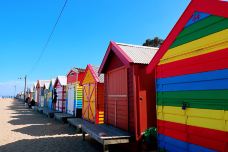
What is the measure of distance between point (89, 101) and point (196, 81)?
11111 millimetres

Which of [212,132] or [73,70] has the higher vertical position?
[73,70]

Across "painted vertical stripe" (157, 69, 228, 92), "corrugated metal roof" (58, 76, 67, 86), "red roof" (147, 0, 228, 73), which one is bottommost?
"painted vertical stripe" (157, 69, 228, 92)

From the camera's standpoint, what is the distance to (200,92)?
5.77m

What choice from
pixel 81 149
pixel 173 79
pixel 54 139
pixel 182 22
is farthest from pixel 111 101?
pixel 182 22

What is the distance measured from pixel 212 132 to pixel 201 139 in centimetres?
46

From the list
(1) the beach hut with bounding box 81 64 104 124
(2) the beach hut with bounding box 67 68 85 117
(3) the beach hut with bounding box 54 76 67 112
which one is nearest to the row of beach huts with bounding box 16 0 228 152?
(1) the beach hut with bounding box 81 64 104 124

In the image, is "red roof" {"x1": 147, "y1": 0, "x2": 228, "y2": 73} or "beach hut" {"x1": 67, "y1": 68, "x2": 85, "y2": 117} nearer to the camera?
"red roof" {"x1": 147, "y1": 0, "x2": 228, "y2": 73}

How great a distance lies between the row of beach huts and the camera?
17.2ft

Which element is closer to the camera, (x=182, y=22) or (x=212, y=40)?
(x=212, y=40)

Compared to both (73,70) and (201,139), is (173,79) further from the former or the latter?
(73,70)

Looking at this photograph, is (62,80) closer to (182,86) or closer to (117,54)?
(117,54)

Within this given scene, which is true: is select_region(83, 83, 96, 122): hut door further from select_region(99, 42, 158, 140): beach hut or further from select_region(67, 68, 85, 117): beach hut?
select_region(99, 42, 158, 140): beach hut

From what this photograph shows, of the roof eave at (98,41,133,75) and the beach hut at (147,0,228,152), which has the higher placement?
the roof eave at (98,41,133,75)

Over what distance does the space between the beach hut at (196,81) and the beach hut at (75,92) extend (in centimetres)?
1226
